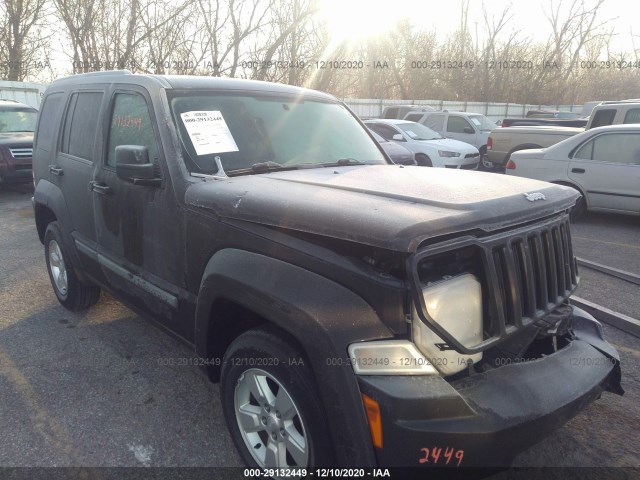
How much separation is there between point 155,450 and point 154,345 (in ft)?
4.26

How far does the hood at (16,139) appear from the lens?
33.4 ft

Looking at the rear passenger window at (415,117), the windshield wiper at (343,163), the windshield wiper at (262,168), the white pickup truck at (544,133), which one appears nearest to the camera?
the windshield wiper at (262,168)

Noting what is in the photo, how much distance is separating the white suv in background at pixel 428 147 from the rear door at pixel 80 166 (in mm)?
8784

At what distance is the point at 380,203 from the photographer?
85.0 inches

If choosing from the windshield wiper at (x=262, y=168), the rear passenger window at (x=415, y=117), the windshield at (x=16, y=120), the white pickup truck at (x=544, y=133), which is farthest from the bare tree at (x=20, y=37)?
the windshield wiper at (x=262, y=168)

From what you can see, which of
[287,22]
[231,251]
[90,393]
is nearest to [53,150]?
[90,393]

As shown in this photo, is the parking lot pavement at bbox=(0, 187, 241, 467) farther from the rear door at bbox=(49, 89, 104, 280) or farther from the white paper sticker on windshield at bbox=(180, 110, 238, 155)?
the white paper sticker on windshield at bbox=(180, 110, 238, 155)

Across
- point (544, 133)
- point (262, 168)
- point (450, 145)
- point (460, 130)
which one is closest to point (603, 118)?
point (544, 133)

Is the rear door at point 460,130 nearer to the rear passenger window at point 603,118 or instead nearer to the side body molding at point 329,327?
the rear passenger window at point 603,118

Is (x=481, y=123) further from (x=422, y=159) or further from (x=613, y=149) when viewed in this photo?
(x=613, y=149)

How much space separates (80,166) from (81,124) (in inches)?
15.1

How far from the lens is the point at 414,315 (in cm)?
190

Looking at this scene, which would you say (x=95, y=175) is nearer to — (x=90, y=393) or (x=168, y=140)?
(x=168, y=140)

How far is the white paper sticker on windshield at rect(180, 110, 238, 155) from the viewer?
2933mm
